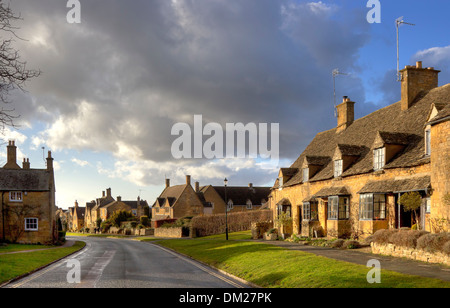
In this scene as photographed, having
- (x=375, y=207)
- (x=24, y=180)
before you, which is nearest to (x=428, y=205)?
(x=375, y=207)

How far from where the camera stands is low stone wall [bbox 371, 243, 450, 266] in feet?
50.4

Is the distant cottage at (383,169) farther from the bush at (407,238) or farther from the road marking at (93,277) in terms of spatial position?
the road marking at (93,277)

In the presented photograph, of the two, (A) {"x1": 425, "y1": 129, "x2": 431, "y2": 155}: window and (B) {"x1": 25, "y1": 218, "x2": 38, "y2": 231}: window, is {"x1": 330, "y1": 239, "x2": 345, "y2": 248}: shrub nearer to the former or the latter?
→ (A) {"x1": 425, "y1": 129, "x2": 431, "y2": 155}: window

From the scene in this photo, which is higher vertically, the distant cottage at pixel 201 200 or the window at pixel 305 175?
the window at pixel 305 175

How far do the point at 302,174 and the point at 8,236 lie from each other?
30535mm

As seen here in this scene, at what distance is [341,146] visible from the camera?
97.2 feet

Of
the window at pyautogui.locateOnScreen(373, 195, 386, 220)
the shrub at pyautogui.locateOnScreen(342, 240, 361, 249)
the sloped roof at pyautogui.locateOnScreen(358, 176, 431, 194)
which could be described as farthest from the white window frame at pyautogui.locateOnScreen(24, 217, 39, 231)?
the window at pyautogui.locateOnScreen(373, 195, 386, 220)

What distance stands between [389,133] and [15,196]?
37075 mm

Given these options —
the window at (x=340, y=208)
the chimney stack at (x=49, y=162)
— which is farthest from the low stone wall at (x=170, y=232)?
the window at (x=340, y=208)

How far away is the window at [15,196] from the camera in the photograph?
41875mm

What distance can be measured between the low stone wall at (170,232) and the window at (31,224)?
19.0m
